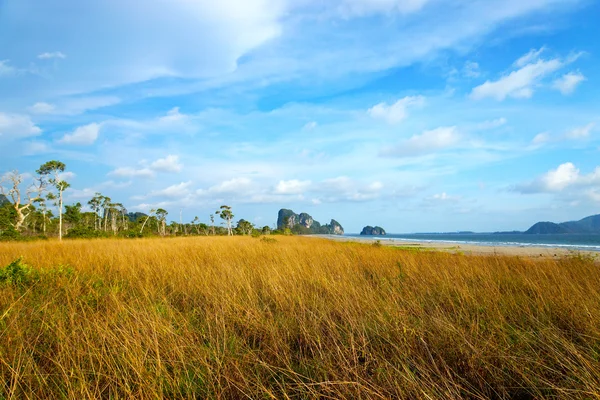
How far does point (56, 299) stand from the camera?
3883 millimetres

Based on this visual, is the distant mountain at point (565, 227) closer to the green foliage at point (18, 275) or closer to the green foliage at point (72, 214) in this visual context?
the green foliage at point (72, 214)

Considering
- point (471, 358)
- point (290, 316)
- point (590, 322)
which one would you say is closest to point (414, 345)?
point (471, 358)

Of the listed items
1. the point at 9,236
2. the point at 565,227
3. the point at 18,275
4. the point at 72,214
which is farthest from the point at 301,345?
the point at 565,227

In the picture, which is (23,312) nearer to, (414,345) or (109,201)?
(414,345)

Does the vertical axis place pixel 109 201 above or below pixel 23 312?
above

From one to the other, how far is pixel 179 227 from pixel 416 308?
2801 inches

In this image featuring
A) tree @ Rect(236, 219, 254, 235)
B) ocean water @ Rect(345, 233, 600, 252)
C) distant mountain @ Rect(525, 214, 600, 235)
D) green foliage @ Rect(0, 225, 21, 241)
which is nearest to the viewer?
green foliage @ Rect(0, 225, 21, 241)

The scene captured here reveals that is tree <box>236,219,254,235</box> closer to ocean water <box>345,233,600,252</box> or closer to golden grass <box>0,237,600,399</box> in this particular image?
ocean water <box>345,233,600,252</box>

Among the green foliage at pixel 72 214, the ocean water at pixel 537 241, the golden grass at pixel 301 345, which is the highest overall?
the green foliage at pixel 72 214

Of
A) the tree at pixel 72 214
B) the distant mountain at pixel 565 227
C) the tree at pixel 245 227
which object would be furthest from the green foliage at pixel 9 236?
the distant mountain at pixel 565 227

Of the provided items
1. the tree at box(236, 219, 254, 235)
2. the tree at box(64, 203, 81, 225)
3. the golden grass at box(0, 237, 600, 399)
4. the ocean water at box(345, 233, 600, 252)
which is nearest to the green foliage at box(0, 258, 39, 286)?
the golden grass at box(0, 237, 600, 399)

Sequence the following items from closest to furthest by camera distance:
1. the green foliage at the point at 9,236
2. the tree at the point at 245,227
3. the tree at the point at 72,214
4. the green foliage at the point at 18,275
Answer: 1. the green foliage at the point at 18,275
2. the green foliage at the point at 9,236
3. the tree at the point at 72,214
4. the tree at the point at 245,227

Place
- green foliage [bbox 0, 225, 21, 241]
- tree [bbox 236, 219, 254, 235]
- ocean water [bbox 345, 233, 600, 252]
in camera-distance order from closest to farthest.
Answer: green foliage [bbox 0, 225, 21, 241]
ocean water [bbox 345, 233, 600, 252]
tree [bbox 236, 219, 254, 235]

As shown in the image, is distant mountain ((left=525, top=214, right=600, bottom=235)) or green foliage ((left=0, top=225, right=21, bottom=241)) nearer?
green foliage ((left=0, top=225, right=21, bottom=241))
